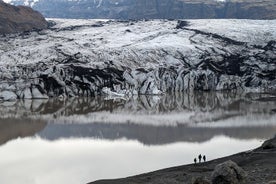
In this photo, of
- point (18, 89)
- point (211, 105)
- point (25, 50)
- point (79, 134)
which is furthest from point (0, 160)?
point (25, 50)

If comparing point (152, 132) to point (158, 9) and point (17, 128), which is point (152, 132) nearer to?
point (17, 128)

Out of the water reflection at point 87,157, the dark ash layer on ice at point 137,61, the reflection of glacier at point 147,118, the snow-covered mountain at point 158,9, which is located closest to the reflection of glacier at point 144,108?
the reflection of glacier at point 147,118

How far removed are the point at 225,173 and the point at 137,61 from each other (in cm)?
4200

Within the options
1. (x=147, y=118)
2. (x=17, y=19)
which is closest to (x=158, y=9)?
(x=17, y=19)

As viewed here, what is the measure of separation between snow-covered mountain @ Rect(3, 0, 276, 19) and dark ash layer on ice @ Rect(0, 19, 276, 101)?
1530 inches

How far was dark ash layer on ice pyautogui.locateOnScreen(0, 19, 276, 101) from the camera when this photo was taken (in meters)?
45.8

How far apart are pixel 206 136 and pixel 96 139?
514cm

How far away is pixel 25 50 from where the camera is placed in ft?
172

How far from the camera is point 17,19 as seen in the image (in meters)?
A: 79.6

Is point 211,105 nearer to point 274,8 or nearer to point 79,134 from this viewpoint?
point 79,134

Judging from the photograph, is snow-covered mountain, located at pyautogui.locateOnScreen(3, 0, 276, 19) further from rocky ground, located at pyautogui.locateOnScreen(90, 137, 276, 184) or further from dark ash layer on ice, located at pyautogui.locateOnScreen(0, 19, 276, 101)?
rocky ground, located at pyautogui.locateOnScreen(90, 137, 276, 184)

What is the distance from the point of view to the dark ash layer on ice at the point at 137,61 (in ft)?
150

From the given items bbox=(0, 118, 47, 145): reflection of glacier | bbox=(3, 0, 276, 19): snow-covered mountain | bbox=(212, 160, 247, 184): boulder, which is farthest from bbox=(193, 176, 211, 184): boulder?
bbox=(3, 0, 276, 19): snow-covered mountain

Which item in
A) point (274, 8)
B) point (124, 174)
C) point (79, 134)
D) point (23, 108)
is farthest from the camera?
point (274, 8)
